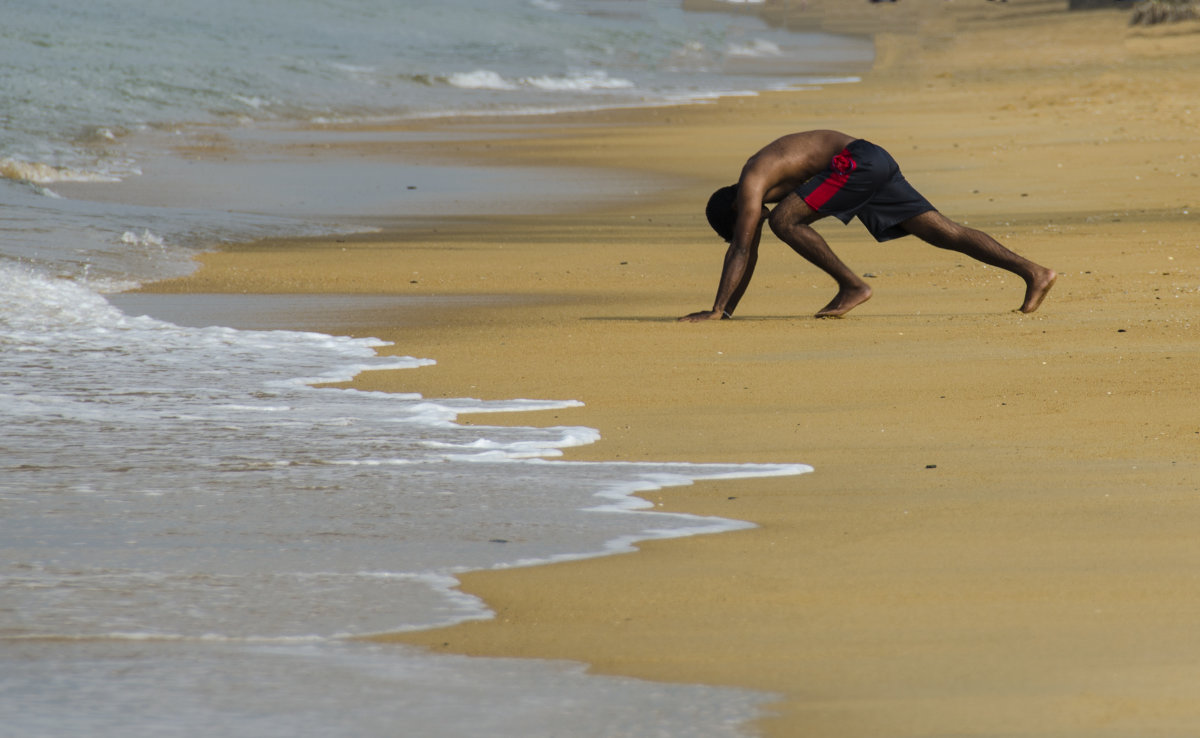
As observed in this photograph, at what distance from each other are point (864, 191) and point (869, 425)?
7.90ft

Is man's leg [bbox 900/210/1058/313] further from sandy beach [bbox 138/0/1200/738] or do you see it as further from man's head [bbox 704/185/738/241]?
man's head [bbox 704/185/738/241]

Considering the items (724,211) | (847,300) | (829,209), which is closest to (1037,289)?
(847,300)

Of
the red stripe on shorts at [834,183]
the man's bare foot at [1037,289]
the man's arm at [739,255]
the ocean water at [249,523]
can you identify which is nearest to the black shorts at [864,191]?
the red stripe on shorts at [834,183]

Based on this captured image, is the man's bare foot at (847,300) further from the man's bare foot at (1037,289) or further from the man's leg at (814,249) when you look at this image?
the man's bare foot at (1037,289)

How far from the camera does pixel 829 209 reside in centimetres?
734

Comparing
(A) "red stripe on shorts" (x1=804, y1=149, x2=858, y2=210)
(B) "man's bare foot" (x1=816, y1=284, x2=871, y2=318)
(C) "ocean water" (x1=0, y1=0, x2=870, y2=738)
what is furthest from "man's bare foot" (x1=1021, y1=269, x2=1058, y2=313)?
(C) "ocean water" (x1=0, y1=0, x2=870, y2=738)

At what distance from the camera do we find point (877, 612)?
3275 millimetres

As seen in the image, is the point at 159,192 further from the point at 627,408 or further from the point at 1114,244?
the point at 627,408

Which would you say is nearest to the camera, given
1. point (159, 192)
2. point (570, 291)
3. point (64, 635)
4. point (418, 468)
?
point (64, 635)

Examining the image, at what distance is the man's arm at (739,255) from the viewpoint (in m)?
7.32

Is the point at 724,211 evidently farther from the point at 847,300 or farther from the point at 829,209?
the point at 847,300

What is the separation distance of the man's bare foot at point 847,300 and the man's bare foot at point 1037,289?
Answer: 2.13ft

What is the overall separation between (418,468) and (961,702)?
2135mm

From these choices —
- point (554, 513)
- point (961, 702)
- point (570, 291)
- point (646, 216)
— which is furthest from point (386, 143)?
point (961, 702)
